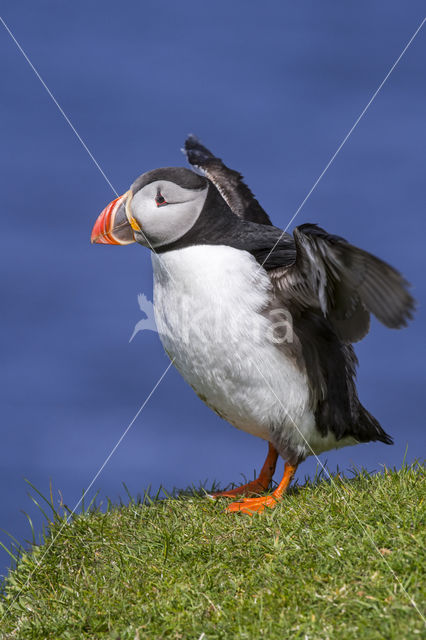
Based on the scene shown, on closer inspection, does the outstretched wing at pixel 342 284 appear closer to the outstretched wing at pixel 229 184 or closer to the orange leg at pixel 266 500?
the orange leg at pixel 266 500

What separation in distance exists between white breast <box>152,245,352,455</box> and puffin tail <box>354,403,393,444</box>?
421 mm

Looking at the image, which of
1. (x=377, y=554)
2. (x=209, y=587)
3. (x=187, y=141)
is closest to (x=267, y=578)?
(x=209, y=587)

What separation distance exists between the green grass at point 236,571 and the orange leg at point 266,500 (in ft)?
0.25

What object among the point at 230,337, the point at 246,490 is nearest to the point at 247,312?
the point at 230,337

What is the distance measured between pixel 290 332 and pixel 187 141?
239cm

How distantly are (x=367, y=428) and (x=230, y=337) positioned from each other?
1.21 meters

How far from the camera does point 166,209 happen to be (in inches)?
184

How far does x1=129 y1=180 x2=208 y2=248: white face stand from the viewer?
15.3 feet

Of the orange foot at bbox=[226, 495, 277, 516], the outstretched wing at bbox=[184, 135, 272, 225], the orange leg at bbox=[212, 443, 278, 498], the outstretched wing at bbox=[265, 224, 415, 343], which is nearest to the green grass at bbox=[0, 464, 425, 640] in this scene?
the orange foot at bbox=[226, 495, 277, 516]

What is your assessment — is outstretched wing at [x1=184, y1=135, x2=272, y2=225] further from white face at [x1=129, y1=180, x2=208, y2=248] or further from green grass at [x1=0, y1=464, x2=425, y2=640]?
green grass at [x1=0, y1=464, x2=425, y2=640]

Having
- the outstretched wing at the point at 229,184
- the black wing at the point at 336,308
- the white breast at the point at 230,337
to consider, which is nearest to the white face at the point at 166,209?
the white breast at the point at 230,337

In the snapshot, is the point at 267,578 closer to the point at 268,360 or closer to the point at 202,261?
the point at 268,360

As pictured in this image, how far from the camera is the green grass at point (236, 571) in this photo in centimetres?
336

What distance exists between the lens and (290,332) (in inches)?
185
